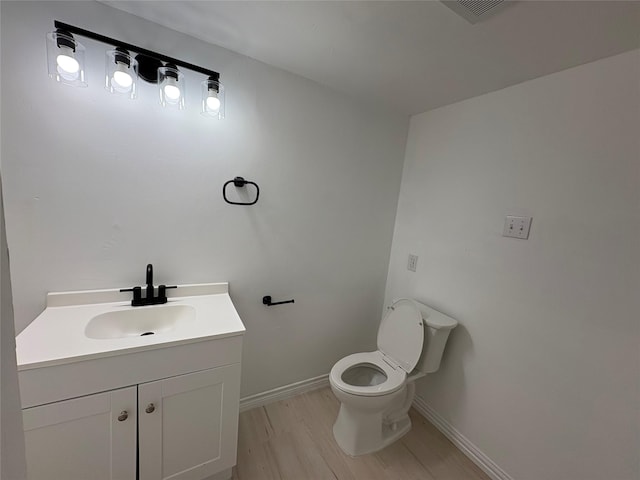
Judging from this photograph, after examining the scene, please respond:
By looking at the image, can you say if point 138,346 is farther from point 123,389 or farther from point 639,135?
point 639,135

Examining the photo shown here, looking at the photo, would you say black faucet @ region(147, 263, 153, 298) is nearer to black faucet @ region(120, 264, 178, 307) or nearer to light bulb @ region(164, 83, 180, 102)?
black faucet @ region(120, 264, 178, 307)

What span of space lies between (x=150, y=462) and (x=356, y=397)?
959mm

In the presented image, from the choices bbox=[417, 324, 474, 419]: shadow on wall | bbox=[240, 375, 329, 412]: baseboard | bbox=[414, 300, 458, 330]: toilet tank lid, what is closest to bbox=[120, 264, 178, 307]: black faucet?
bbox=[240, 375, 329, 412]: baseboard

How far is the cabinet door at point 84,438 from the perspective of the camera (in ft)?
2.93

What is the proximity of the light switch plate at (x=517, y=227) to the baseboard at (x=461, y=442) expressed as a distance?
127cm

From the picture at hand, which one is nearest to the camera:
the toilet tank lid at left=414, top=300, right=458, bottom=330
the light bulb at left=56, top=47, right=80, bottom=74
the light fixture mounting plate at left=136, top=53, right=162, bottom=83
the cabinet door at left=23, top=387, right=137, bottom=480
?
the cabinet door at left=23, top=387, right=137, bottom=480

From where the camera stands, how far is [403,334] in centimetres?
170

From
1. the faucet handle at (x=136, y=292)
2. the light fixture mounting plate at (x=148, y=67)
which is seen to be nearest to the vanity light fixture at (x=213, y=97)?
the light fixture mounting plate at (x=148, y=67)

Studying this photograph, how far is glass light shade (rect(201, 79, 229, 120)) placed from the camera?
1263mm

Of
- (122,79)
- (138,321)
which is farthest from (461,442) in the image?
(122,79)

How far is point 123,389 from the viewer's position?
3.25 feet

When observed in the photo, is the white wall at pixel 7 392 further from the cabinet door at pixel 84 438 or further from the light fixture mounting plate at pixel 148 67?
the light fixture mounting plate at pixel 148 67

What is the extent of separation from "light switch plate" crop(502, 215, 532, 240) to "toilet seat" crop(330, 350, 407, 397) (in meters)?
1.00

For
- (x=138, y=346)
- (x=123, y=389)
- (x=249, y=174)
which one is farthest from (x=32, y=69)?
(x=123, y=389)
